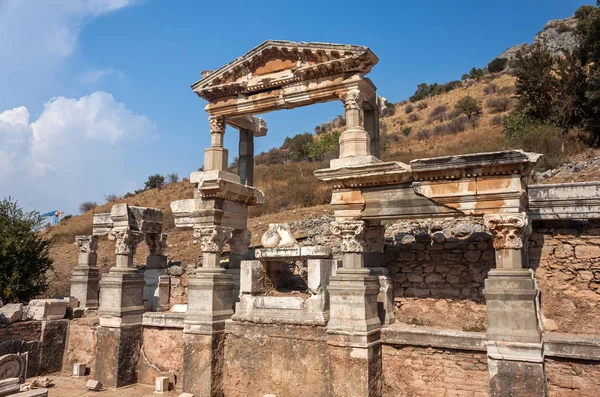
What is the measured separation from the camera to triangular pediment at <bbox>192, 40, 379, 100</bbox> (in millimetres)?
8531

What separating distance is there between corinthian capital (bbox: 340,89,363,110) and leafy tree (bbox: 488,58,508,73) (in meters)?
51.2

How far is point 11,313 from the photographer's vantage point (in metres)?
10.6

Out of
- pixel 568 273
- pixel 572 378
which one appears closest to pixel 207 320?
pixel 572 378

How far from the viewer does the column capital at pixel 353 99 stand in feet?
27.9

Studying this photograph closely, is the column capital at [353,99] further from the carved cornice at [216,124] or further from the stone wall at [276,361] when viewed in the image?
the stone wall at [276,361]

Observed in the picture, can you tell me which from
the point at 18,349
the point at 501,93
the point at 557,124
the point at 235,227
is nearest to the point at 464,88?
A: the point at 501,93

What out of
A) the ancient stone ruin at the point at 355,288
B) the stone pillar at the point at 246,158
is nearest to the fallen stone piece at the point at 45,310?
the ancient stone ruin at the point at 355,288

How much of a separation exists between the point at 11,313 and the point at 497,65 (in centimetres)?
5543

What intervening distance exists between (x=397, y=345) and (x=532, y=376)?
2134 millimetres

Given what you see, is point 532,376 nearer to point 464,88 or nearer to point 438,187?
point 438,187

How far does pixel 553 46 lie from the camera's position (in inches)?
1859

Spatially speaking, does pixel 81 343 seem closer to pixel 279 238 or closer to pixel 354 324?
pixel 279 238

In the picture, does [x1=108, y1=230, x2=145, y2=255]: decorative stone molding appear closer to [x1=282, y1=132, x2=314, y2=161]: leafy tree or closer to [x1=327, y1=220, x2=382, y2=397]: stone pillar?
[x1=327, y1=220, x2=382, y2=397]: stone pillar

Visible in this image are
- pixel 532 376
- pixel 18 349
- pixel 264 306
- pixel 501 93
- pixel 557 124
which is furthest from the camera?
pixel 501 93
